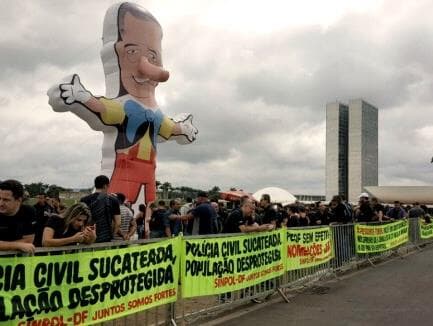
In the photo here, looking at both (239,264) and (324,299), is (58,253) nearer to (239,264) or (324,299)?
(239,264)

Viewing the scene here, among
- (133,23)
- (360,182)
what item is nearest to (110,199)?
(133,23)

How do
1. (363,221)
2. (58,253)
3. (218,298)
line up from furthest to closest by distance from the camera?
(363,221) → (218,298) → (58,253)

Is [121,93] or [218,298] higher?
[121,93]

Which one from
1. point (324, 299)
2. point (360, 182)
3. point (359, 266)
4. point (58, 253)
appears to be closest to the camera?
point (58, 253)

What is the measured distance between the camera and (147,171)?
15.0m

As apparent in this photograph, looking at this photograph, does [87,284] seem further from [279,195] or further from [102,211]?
[279,195]

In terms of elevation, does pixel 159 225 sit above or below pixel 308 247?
above

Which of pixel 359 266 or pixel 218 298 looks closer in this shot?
pixel 218 298

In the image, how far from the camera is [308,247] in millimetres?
9719

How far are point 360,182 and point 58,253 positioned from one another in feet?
330

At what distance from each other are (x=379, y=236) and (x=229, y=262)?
7.80 meters

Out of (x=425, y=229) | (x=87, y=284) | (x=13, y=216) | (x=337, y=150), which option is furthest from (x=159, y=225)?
(x=337, y=150)

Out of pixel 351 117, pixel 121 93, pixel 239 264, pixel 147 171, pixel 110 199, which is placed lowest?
pixel 239 264

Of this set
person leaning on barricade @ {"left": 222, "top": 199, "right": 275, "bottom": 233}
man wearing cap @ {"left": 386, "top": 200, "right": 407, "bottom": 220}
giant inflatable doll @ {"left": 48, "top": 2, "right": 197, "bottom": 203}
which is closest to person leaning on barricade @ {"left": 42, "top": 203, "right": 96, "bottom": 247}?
person leaning on barricade @ {"left": 222, "top": 199, "right": 275, "bottom": 233}
